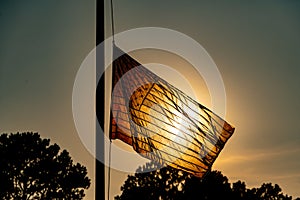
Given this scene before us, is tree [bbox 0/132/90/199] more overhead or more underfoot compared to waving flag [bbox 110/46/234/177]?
more overhead

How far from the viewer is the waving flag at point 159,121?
23.3ft

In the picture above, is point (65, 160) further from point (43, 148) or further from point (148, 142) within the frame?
point (148, 142)

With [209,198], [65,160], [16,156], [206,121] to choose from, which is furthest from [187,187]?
[206,121]

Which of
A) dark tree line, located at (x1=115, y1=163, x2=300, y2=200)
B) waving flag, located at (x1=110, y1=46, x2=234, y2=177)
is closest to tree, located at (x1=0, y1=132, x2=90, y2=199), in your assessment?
dark tree line, located at (x1=115, y1=163, x2=300, y2=200)

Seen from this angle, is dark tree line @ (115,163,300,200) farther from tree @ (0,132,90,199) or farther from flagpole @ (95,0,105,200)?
flagpole @ (95,0,105,200)

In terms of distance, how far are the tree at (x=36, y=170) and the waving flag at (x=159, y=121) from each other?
42.8 m

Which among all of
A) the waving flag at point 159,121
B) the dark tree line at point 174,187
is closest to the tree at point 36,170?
the dark tree line at point 174,187

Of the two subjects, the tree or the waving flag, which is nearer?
the waving flag

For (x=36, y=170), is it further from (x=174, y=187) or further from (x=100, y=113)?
(x=100, y=113)

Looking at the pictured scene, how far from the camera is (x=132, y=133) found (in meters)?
7.08

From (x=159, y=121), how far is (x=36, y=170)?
1758 inches

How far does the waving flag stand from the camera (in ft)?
23.3

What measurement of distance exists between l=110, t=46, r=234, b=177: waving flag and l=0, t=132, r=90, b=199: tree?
42.8m

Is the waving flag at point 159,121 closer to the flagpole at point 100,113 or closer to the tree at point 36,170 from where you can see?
the flagpole at point 100,113
